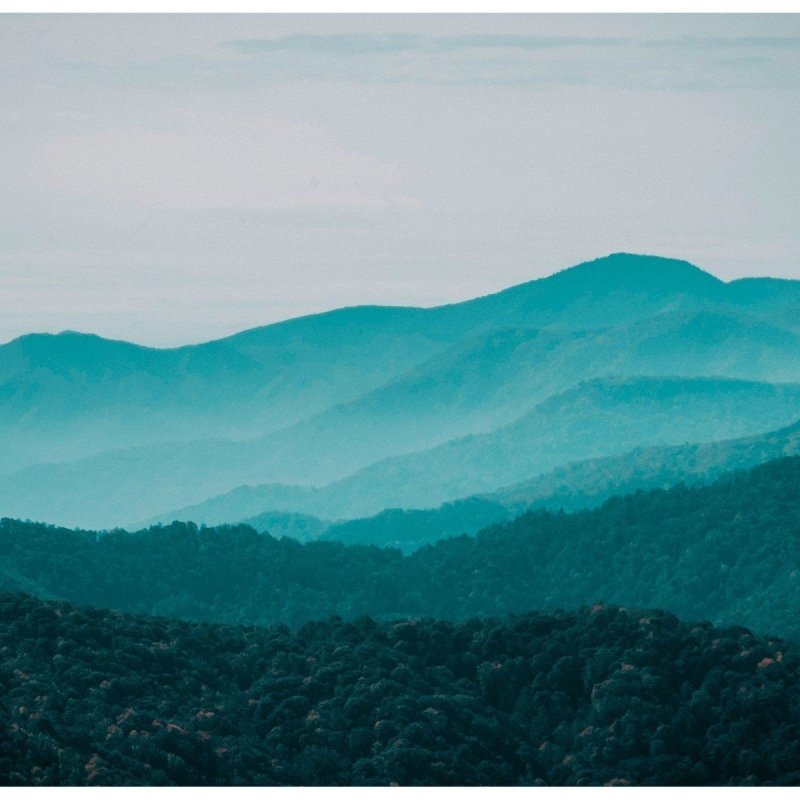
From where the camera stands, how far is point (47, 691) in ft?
148

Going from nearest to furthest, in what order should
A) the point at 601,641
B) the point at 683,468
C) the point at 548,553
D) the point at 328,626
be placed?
the point at 601,641, the point at 328,626, the point at 548,553, the point at 683,468

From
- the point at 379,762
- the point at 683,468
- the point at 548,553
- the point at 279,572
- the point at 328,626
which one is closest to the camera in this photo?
the point at 379,762

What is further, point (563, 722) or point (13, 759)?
point (563, 722)

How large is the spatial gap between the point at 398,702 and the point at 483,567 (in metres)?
49.1

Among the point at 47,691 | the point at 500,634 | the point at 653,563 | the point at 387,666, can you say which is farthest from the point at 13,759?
the point at 653,563

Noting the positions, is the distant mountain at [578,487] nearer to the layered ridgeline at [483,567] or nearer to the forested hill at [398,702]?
the layered ridgeline at [483,567]

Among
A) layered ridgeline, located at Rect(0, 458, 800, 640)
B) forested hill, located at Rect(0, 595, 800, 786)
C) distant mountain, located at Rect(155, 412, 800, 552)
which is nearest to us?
forested hill, located at Rect(0, 595, 800, 786)

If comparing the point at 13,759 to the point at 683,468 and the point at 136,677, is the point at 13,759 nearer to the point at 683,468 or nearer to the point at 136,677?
the point at 136,677

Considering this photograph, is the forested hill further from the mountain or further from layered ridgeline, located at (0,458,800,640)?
the mountain

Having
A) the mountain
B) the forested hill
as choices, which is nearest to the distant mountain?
the mountain

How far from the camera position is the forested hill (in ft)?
141

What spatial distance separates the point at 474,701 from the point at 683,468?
111952 mm

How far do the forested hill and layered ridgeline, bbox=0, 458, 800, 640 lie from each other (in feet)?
83.2

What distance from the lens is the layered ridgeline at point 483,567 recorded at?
8256 centimetres
